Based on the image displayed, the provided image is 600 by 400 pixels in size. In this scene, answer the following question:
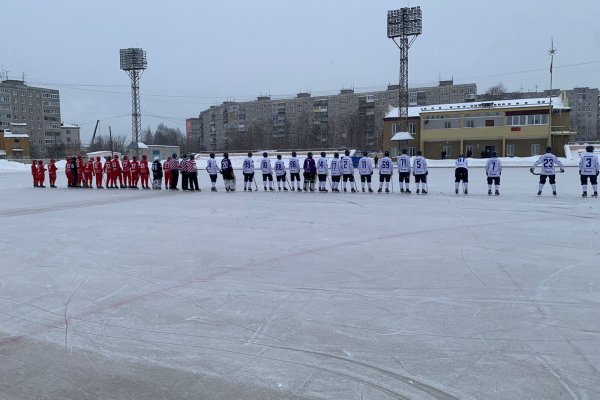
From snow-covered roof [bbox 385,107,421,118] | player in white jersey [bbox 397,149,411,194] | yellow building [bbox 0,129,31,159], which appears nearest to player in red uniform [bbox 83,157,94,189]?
player in white jersey [bbox 397,149,411,194]

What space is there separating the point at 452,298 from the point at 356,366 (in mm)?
1999

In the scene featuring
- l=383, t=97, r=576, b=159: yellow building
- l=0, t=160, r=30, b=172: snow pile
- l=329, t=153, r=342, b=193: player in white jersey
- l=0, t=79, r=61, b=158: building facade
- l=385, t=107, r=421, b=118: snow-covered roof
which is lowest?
l=329, t=153, r=342, b=193: player in white jersey

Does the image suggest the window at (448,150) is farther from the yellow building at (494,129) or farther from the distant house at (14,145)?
the distant house at (14,145)

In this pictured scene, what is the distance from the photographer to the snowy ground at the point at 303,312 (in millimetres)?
3484

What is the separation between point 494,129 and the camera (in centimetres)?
5372

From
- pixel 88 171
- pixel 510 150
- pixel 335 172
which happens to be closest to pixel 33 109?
pixel 88 171

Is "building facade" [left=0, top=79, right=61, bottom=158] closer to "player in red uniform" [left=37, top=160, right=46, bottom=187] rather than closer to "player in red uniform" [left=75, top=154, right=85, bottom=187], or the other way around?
"player in red uniform" [left=37, top=160, right=46, bottom=187]

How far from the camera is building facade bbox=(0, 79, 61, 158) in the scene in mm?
109375

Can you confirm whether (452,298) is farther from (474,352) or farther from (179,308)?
(179,308)

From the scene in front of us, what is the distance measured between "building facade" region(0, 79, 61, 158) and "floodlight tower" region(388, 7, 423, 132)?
85.8 m

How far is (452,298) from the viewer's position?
207 inches

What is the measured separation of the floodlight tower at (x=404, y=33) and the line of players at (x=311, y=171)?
30139 millimetres

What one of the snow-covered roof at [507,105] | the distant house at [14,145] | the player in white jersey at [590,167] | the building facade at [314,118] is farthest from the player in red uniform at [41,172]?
the building facade at [314,118]

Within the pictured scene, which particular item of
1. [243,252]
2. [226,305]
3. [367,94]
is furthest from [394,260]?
[367,94]
